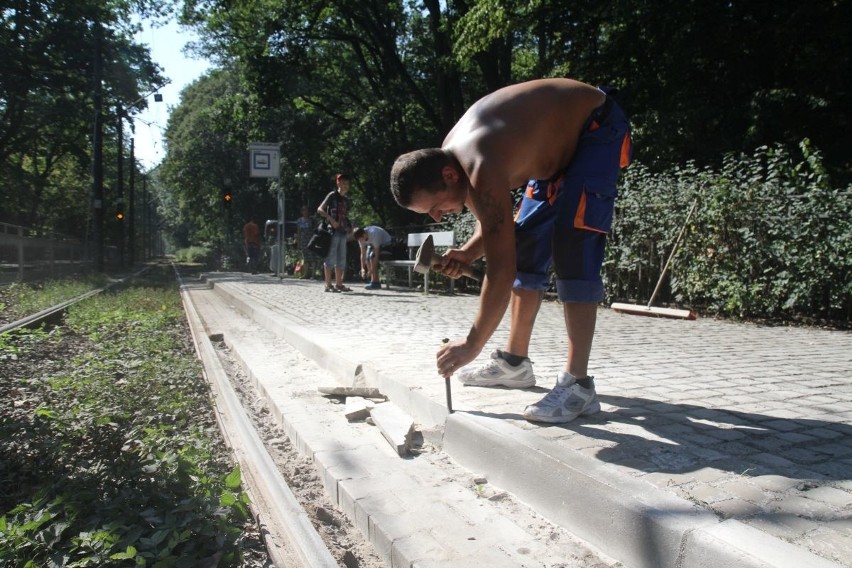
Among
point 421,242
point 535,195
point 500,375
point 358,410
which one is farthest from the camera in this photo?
point 421,242

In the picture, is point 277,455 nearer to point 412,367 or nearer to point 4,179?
point 412,367

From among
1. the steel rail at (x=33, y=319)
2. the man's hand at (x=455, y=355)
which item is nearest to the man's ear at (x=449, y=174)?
the man's hand at (x=455, y=355)

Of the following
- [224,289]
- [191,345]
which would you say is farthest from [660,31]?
[191,345]

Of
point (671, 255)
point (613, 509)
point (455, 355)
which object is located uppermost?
point (671, 255)

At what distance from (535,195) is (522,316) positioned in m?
0.67

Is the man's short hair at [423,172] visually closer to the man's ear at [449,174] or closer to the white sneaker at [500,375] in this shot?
the man's ear at [449,174]

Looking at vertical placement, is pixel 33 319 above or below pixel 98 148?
below

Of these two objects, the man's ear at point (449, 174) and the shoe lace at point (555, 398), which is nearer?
the man's ear at point (449, 174)

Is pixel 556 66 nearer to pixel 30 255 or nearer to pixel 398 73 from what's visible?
pixel 398 73

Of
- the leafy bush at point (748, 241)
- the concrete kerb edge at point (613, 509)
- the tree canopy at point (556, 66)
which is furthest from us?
the tree canopy at point (556, 66)

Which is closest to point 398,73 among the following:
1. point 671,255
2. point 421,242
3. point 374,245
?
point 374,245

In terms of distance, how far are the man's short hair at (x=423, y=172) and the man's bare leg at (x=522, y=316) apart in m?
0.99

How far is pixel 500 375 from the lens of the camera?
3703 mm

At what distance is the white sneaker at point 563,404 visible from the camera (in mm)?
2947
